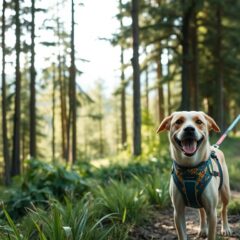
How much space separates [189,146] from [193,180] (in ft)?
1.68

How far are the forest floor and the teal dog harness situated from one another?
105 centimetres

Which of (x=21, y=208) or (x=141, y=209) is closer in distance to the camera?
(x=141, y=209)

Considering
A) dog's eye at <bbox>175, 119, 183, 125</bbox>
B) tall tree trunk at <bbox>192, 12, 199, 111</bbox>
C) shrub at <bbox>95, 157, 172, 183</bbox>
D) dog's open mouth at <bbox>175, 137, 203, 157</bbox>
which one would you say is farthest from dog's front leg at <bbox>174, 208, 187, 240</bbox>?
tall tree trunk at <bbox>192, 12, 199, 111</bbox>

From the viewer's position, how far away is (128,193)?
688 cm

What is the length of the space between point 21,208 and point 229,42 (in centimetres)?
1841

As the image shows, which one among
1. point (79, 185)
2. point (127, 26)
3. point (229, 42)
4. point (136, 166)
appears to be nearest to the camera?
point (79, 185)

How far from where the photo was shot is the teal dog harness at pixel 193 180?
4.47 meters

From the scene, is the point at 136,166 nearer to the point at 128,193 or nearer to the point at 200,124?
the point at 128,193

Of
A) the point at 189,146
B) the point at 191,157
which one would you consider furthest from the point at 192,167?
the point at 189,146

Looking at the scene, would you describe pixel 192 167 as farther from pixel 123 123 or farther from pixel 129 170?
pixel 123 123

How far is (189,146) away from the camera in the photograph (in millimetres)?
Result: 4160

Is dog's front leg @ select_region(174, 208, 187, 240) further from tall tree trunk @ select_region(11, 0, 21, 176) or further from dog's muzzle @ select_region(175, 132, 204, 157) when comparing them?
tall tree trunk @ select_region(11, 0, 21, 176)

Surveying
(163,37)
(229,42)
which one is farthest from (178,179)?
(229,42)

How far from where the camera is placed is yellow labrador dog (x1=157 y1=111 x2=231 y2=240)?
4168mm
